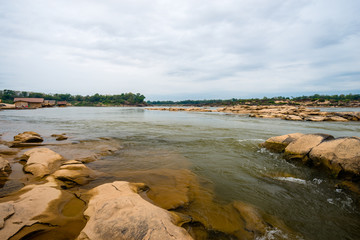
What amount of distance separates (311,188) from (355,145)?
2299 millimetres

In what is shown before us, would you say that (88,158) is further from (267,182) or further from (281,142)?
(281,142)

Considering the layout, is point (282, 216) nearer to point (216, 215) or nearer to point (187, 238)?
point (216, 215)

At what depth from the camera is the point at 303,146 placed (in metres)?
6.78

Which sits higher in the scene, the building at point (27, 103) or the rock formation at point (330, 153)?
the building at point (27, 103)

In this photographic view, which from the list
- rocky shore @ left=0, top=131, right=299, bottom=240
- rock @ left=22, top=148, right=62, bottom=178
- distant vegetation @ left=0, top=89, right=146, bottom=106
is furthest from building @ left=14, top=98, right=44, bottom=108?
rocky shore @ left=0, top=131, right=299, bottom=240

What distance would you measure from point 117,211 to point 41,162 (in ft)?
13.2

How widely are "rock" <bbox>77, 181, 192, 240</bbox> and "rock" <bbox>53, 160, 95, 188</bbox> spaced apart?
1.40 metres

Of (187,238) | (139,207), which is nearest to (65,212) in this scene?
(139,207)

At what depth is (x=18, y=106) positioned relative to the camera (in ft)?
184

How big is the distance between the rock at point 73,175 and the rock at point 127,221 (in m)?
1.40

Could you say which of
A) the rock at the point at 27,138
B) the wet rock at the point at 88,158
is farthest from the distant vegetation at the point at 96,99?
the wet rock at the point at 88,158

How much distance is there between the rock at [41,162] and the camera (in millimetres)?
4746

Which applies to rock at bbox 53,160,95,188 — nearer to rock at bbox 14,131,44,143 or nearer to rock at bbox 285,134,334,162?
rock at bbox 14,131,44,143

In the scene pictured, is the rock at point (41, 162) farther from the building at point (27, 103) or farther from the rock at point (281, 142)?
the building at point (27, 103)
